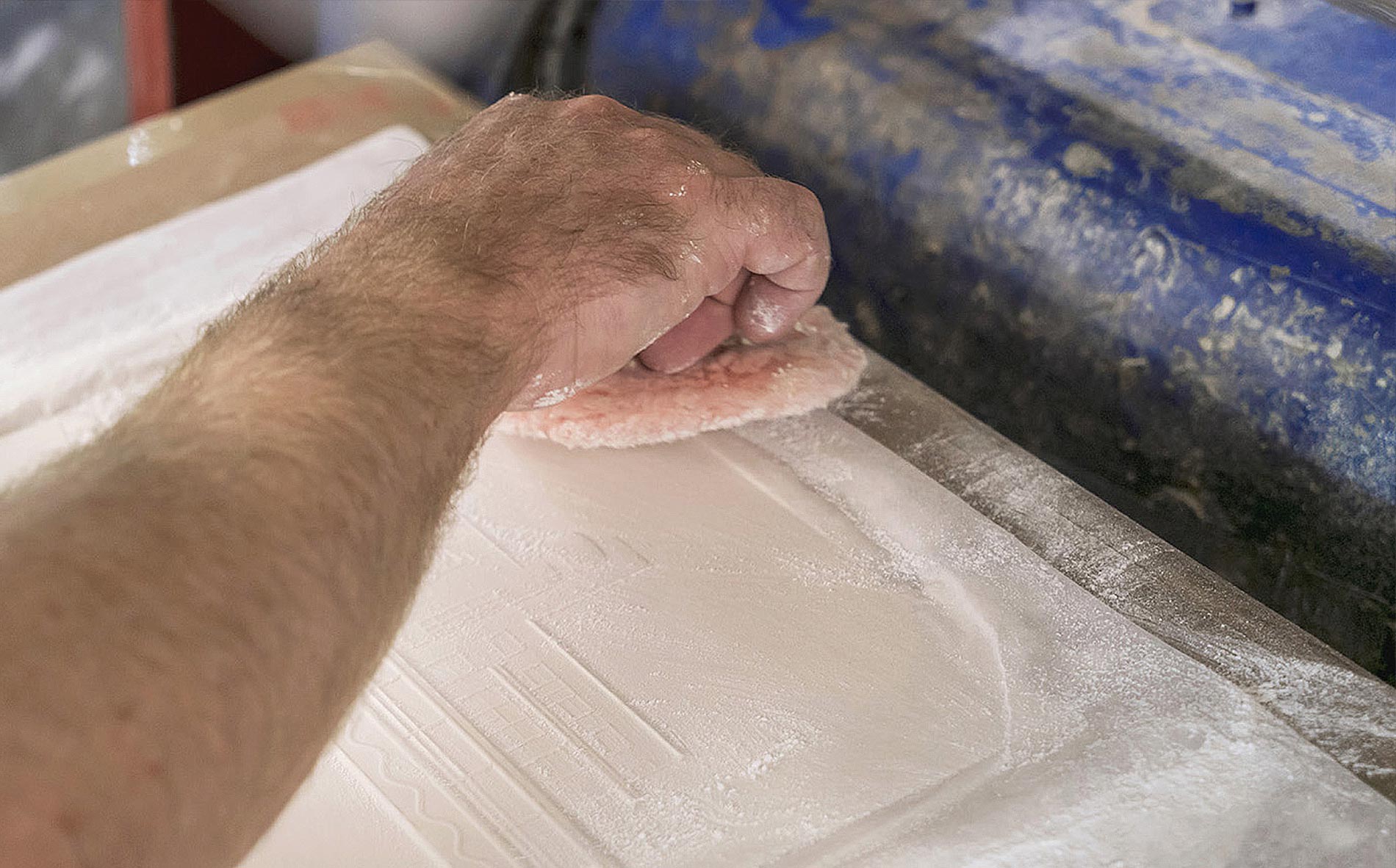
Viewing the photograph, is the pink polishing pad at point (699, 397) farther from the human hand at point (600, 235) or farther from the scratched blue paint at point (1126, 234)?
the scratched blue paint at point (1126, 234)

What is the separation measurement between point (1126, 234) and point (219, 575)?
34.6 inches

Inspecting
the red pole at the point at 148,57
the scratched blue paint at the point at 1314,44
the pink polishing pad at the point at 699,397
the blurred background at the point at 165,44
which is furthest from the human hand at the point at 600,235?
the red pole at the point at 148,57

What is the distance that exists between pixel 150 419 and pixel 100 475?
0.07 meters

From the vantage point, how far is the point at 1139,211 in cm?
119

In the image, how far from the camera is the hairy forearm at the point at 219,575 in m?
0.56

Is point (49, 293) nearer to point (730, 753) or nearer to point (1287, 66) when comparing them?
point (730, 753)

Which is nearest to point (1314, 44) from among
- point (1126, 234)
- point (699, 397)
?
point (1126, 234)

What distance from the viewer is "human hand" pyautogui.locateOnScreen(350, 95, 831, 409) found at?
36.4 inches

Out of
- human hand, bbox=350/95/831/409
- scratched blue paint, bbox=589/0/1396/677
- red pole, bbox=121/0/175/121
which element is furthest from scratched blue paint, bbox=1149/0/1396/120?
red pole, bbox=121/0/175/121

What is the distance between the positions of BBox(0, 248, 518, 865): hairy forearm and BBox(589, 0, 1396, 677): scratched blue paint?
26.2 inches

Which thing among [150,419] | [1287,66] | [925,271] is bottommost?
[925,271]

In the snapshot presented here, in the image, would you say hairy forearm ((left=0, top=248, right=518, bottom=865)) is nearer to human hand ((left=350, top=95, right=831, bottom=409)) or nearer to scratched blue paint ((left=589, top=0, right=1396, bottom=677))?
human hand ((left=350, top=95, right=831, bottom=409))

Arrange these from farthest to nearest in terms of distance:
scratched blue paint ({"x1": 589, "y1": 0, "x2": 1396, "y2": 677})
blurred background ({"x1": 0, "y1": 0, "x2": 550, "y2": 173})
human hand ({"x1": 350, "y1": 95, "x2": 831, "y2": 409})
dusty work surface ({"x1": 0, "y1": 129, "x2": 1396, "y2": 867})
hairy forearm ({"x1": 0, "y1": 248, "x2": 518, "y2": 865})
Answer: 1. blurred background ({"x1": 0, "y1": 0, "x2": 550, "y2": 173})
2. scratched blue paint ({"x1": 589, "y1": 0, "x2": 1396, "y2": 677})
3. human hand ({"x1": 350, "y1": 95, "x2": 831, "y2": 409})
4. dusty work surface ({"x1": 0, "y1": 129, "x2": 1396, "y2": 867})
5. hairy forearm ({"x1": 0, "y1": 248, "x2": 518, "y2": 865})

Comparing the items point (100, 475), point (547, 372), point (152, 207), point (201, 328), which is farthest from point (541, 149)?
point (152, 207)
